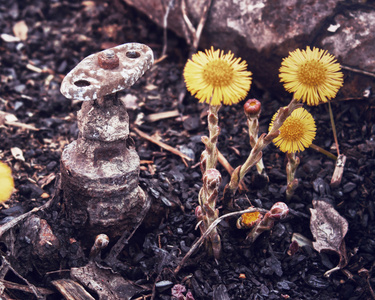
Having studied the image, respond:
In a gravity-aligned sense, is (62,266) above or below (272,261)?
below

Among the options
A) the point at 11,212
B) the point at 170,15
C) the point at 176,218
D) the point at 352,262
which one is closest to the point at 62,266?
the point at 11,212

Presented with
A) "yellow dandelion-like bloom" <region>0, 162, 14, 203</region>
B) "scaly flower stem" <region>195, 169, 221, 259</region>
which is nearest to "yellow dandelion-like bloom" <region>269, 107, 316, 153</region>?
"scaly flower stem" <region>195, 169, 221, 259</region>

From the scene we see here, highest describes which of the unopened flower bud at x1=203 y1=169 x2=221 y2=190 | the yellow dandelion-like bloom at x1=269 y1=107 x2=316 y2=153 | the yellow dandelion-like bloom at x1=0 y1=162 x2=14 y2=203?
the yellow dandelion-like bloom at x1=269 y1=107 x2=316 y2=153

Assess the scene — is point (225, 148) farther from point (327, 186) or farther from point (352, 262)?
point (352, 262)

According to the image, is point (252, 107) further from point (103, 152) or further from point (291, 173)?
point (103, 152)

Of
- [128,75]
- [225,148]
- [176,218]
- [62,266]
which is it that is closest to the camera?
[128,75]

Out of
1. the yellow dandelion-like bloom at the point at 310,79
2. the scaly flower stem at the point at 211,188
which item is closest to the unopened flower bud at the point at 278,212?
the scaly flower stem at the point at 211,188

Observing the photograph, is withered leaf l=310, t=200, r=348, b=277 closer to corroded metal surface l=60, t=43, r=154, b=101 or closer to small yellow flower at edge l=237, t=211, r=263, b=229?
small yellow flower at edge l=237, t=211, r=263, b=229
